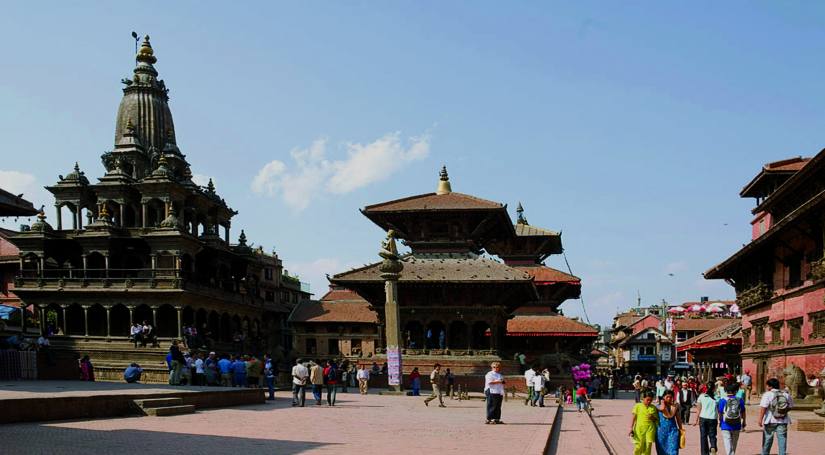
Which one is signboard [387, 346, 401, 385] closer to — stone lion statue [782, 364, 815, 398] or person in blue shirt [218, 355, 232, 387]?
person in blue shirt [218, 355, 232, 387]

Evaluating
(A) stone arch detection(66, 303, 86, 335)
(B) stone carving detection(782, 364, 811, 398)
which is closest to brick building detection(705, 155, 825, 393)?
(B) stone carving detection(782, 364, 811, 398)

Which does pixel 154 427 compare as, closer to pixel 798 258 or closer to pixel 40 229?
pixel 798 258

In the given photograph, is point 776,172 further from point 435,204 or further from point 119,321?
point 119,321

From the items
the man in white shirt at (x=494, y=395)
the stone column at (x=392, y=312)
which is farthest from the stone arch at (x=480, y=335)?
the man in white shirt at (x=494, y=395)

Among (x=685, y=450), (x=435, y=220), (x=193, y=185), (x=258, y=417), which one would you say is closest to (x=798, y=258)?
(x=435, y=220)

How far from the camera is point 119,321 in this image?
181ft

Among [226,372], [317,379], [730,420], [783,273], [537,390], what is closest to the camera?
[730,420]

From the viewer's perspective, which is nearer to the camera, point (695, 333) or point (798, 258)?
point (798, 258)

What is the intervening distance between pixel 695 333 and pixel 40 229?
77077mm

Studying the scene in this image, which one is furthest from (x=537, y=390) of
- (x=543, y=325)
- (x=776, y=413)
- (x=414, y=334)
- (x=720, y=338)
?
(x=720, y=338)

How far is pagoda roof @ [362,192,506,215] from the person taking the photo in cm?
4709

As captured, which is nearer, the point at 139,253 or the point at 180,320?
the point at 180,320

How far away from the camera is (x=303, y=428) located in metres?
18.2

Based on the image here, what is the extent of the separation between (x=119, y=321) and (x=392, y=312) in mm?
→ 28406
